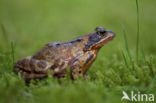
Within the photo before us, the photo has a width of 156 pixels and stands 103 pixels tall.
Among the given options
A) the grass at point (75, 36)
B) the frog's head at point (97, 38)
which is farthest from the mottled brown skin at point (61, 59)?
the grass at point (75, 36)

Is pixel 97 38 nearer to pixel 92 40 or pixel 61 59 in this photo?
pixel 92 40

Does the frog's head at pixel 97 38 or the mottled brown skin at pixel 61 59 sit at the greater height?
the frog's head at pixel 97 38

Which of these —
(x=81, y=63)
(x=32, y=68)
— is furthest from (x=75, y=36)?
(x=32, y=68)

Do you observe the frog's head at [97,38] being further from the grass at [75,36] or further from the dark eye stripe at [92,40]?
the grass at [75,36]

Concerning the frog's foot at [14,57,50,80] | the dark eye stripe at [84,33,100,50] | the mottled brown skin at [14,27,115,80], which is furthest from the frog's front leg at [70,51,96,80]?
the frog's foot at [14,57,50,80]

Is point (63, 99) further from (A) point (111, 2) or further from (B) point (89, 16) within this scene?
(A) point (111, 2)
